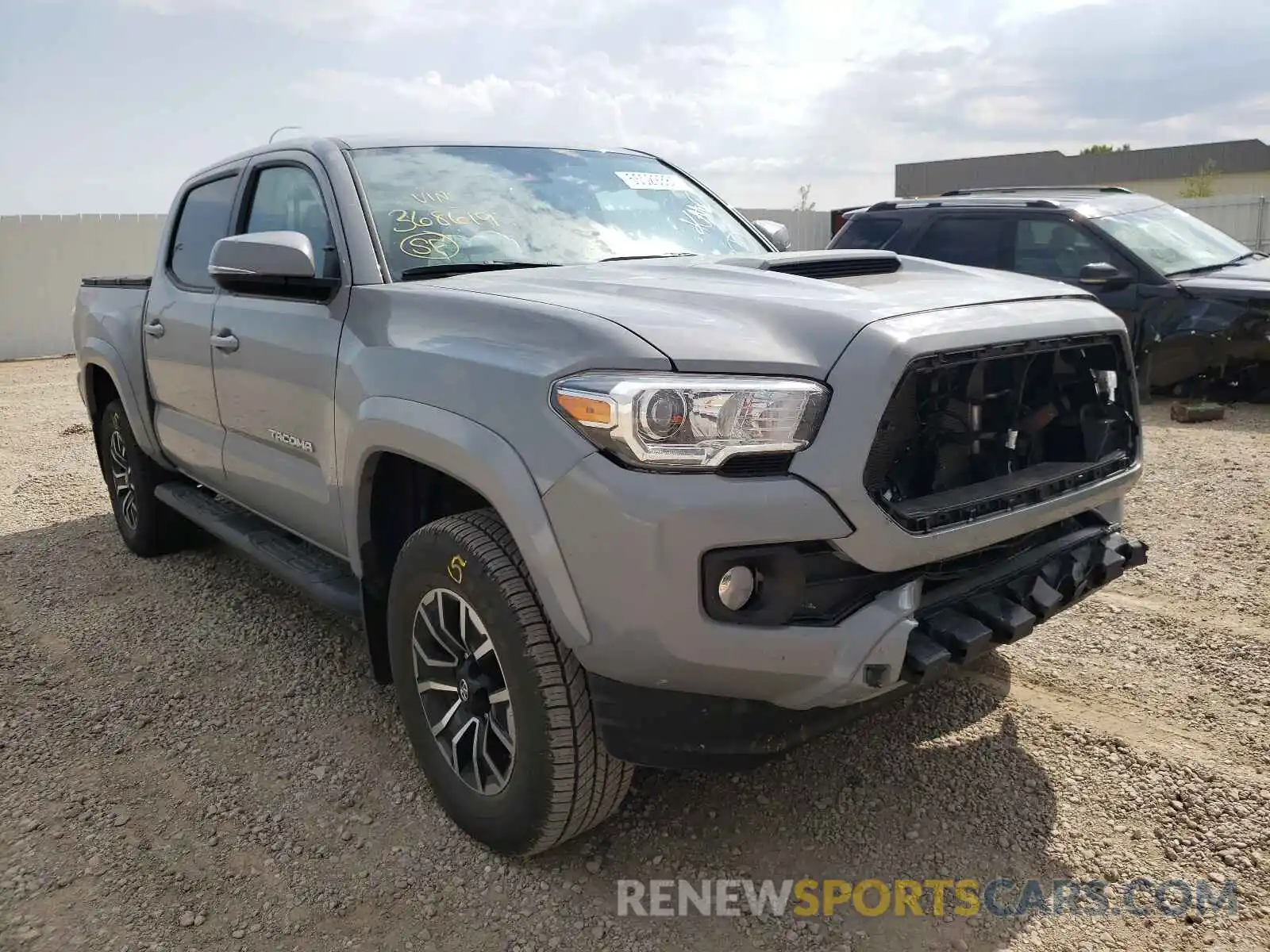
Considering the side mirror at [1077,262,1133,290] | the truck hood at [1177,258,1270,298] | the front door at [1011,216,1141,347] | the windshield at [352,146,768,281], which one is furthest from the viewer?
the front door at [1011,216,1141,347]

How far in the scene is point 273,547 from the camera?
3.77 metres

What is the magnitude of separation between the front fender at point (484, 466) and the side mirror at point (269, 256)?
491mm

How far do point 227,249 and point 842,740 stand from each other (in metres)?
2.43

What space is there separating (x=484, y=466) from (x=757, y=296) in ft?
2.53

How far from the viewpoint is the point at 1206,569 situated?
428 centimetres

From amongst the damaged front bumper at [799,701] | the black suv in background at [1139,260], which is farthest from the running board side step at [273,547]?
the black suv in background at [1139,260]

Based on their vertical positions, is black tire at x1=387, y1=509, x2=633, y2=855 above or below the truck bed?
below

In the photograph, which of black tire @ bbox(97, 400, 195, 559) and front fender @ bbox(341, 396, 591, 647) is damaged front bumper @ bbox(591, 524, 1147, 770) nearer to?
front fender @ bbox(341, 396, 591, 647)

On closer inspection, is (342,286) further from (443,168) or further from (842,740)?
(842,740)

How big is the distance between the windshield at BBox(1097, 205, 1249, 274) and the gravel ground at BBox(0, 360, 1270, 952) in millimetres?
4287

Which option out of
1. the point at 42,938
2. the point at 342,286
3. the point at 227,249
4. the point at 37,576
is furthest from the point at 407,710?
A: the point at 37,576

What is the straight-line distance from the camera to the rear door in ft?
13.3

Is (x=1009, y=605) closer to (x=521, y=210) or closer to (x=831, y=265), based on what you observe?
(x=831, y=265)

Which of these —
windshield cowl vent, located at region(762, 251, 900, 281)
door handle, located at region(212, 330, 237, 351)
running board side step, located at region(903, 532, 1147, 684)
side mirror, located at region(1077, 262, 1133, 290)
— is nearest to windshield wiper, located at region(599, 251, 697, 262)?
windshield cowl vent, located at region(762, 251, 900, 281)
